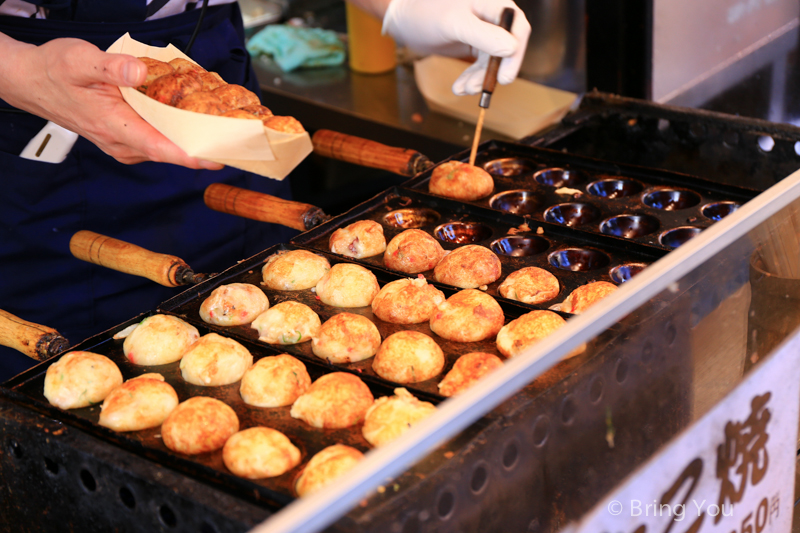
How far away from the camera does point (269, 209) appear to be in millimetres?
2102

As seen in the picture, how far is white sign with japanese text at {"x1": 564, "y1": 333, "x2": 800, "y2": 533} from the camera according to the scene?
100cm

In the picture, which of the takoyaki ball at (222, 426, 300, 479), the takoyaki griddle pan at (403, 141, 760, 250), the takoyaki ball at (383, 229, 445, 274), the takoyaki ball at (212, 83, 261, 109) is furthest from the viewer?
the takoyaki griddle pan at (403, 141, 760, 250)

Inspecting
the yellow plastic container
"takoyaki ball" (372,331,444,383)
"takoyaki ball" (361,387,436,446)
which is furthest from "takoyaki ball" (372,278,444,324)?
the yellow plastic container

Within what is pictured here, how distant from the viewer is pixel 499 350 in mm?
1734

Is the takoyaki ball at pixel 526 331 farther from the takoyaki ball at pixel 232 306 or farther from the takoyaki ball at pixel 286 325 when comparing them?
the takoyaki ball at pixel 232 306

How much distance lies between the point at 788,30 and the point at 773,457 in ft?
12.8

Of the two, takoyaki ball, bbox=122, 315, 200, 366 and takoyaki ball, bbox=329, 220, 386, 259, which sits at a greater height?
takoyaki ball, bbox=329, 220, 386, 259

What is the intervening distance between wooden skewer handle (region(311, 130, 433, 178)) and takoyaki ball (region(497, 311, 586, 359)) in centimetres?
92

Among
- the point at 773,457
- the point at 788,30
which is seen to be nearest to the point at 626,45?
the point at 788,30

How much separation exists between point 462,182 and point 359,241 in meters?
0.45

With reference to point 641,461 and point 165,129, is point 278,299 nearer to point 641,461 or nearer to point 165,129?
point 165,129

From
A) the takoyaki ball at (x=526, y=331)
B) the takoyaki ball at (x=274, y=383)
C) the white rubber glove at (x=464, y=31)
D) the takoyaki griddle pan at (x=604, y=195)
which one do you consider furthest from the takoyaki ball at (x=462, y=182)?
the takoyaki ball at (x=274, y=383)

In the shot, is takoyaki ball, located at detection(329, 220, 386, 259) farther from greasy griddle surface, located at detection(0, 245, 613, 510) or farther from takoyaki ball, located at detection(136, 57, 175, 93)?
takoyaki ball, located at detection(136, 57, 175, 93)

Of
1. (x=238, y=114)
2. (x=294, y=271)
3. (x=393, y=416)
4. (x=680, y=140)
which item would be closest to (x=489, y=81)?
(x=680, y=140)
